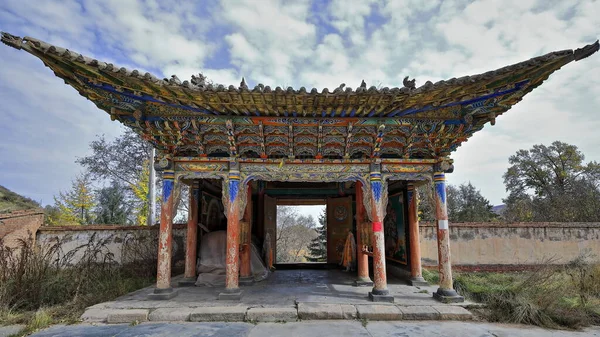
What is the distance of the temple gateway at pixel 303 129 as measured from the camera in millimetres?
5758

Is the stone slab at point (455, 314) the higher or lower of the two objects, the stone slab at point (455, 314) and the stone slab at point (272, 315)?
the lower

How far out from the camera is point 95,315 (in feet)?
19.1

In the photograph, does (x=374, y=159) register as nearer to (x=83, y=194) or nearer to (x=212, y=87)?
(x=212, y=87)

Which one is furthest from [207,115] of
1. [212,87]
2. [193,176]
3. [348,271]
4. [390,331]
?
[348,271]

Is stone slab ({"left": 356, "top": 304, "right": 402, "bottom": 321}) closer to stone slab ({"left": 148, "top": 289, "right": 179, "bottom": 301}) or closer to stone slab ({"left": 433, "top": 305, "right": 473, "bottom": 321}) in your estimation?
stone slab ({"left": 433, "top": 305, "right": 473, "bottom": 321})

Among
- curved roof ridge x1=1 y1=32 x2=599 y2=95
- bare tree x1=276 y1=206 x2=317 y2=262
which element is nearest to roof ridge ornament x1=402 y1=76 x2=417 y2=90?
curved roof ridge x1=1 y1=32 x2=599 y2=95

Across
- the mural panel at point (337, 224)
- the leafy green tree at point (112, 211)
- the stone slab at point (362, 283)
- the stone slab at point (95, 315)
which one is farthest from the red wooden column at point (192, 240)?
the leafy green tree at point (112, 211)

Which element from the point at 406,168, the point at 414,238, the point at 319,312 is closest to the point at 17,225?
the point at 319,312

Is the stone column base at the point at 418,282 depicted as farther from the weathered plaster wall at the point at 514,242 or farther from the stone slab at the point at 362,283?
the weathered plaster wall at the point at 514,242

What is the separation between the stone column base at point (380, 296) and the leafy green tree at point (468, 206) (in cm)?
1673

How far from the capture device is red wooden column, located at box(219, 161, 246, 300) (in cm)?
684

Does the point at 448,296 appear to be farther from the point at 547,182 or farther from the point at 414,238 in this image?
the point at 547,182

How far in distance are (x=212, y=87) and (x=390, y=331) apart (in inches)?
200

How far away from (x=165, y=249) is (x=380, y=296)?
4.61 meters
